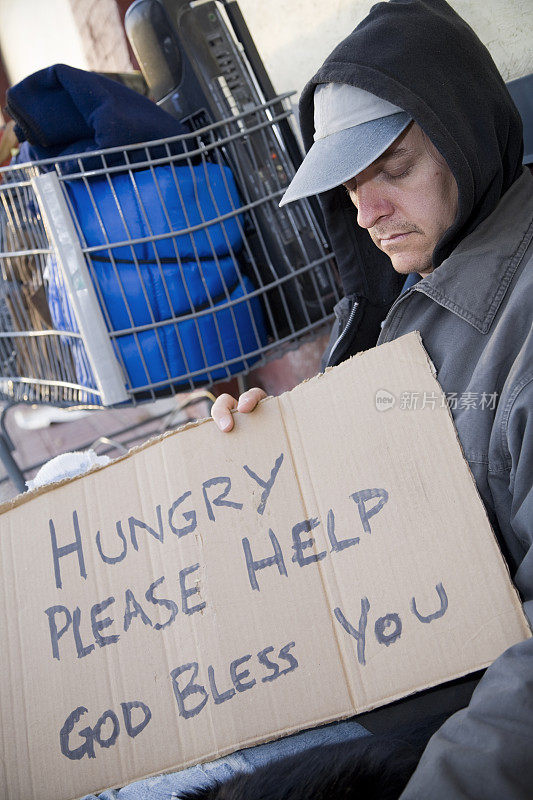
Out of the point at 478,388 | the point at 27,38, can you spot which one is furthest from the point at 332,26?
the point at 27,38

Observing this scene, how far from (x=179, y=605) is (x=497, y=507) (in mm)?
492

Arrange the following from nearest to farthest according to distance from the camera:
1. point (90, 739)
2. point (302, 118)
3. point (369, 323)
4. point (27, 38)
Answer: point (90, 739)
point (302, 118)
point (369, 323)
point (27, 38)

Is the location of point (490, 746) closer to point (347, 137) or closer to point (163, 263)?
point (347, 137)

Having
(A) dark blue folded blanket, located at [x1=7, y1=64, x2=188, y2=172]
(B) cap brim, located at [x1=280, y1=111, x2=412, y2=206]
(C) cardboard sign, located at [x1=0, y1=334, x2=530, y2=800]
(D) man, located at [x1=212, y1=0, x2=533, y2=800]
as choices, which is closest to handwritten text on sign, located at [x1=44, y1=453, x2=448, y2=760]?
(C) cardboard sign, located at [x1=0, y1=334, x2=530, y2=800]

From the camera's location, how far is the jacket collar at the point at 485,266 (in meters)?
1.18

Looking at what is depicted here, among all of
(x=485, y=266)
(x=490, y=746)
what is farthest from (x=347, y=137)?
(x=490, y=746)

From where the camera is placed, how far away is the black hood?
1.23 meters

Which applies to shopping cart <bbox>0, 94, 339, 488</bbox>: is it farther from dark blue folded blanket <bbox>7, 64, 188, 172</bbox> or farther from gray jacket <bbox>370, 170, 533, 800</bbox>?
gray jacket <bbox>370, 170, 533, 800</bbox>

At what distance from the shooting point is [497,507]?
1096 millimetres

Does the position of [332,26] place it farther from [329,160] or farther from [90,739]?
[90,739]

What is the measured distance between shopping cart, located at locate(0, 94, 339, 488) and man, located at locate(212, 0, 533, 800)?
55 cm

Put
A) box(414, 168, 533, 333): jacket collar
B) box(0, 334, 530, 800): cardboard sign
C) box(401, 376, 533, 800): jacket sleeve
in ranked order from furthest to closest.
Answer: box(414, 168, 533, 333): jacket collar, box(0, 334, 530, 800): cardboard sign, box(401, 376, 533, 800): jacket sleeve

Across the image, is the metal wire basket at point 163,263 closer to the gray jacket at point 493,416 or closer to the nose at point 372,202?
the nose at point 372,202

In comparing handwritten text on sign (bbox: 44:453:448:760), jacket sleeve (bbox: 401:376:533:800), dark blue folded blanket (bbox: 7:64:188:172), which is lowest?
jacket sleeve (bbox: 401:376:533:800)
